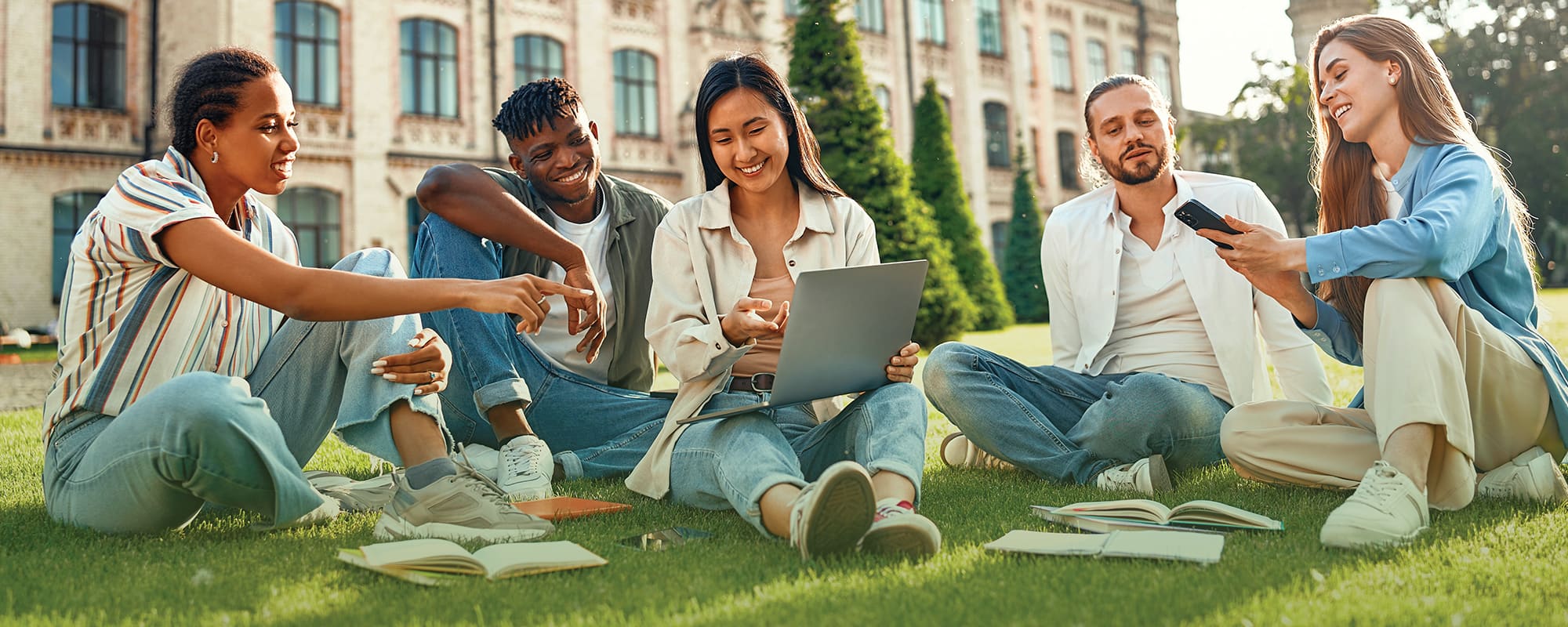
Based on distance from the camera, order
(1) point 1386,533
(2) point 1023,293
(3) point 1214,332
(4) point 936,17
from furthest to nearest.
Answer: (4) point 936,17 → (2) point 1023,293 → (3) point 1214,332 → (1) point 1386,533

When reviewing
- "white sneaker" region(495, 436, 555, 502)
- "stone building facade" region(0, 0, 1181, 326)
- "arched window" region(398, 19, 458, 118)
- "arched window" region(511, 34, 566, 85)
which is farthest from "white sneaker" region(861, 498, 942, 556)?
"arched window" region(511, 34, 566, 85)

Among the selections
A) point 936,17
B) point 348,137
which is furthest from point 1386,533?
point 936,17

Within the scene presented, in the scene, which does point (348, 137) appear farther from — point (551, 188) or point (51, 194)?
point (551, 188)

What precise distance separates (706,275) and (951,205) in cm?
1822

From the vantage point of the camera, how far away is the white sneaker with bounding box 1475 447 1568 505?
2971 mm

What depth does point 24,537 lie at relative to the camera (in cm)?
291

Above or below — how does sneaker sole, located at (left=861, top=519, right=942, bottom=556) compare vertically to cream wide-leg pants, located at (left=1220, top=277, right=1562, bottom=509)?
below

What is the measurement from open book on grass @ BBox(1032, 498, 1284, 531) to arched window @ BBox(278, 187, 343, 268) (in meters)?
17.0

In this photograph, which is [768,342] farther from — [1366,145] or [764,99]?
[1366,145]

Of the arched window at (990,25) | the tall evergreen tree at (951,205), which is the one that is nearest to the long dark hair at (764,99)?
the tall evergreen tree at (951,205)

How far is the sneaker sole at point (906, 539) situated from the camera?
97.7 inches

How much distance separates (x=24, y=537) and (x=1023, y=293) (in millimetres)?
22252

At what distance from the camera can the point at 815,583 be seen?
2.29 metres

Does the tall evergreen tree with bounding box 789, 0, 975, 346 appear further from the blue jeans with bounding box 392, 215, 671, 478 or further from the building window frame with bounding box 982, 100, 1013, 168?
the building window frame with bounding box 982, 100, 1013, 168
